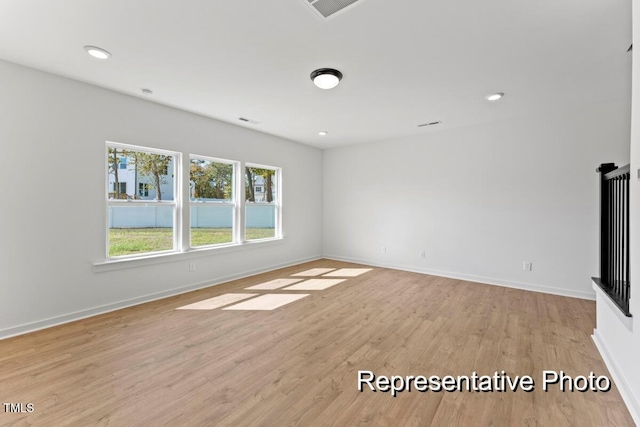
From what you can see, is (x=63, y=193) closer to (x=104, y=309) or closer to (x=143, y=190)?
(x=143, y=190)

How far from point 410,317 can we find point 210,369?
2.15 meters

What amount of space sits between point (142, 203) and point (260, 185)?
83.2 inches

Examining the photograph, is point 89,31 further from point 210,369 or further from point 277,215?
point 277,215

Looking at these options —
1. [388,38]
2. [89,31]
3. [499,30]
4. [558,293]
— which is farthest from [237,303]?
[558,293]

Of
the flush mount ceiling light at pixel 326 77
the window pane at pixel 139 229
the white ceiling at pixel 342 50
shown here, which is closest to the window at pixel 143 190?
the window pane at pixel 139 229

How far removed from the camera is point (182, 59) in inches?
101

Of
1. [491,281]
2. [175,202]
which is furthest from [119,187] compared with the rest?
[491,281]

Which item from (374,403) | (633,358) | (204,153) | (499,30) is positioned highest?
(499,30)

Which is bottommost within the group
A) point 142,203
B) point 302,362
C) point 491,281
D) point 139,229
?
point 302,362

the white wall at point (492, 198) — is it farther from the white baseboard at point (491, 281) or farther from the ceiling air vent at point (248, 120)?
the ceiling air vent at point (248, 120)

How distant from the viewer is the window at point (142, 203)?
342 cm

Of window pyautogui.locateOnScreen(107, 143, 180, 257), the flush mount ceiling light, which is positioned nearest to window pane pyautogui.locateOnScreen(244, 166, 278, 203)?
window pyautogui.locateOnScreen(107, 143, 180, 257)

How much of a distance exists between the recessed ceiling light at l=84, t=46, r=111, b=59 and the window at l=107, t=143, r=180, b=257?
46.0 inches

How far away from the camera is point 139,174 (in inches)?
145
